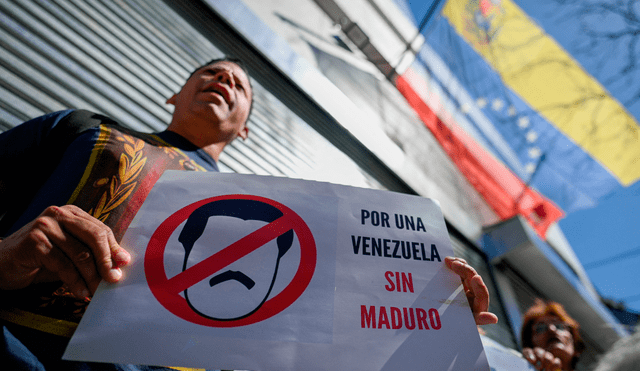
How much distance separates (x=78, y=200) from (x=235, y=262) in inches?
19.2

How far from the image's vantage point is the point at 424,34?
416cm

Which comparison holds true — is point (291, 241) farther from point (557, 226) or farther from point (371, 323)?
point (557, 226)

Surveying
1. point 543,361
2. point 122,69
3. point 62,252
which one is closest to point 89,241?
point 62,252

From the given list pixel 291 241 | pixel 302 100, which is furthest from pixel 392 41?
pixel 291 241

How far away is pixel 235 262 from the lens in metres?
0.76

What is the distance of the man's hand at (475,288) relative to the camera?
33.2 inches

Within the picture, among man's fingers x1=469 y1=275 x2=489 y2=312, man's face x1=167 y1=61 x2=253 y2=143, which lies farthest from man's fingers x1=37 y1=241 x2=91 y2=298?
man's fingers x1=469 y1=275 x2=489 y2=312

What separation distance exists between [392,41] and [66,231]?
5.06 metres

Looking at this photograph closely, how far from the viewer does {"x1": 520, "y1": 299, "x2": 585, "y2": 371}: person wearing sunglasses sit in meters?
2.14

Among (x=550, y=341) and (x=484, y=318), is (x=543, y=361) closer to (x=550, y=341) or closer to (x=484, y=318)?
(x=550, y=341)

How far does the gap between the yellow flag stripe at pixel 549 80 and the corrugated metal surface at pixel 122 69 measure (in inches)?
110

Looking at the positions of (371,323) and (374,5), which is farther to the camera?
(374,5)

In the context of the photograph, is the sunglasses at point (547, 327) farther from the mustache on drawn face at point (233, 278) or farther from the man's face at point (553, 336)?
the mustache on drawn face at point (233, 278)

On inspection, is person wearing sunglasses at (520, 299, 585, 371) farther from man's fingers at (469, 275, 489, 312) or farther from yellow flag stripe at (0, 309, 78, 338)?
yellow flag stripe at (0, 309, 78, 338)
